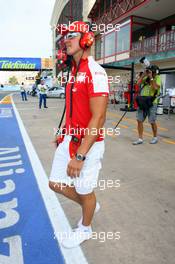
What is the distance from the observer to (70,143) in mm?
1921

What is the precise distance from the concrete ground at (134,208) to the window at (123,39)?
1550 centimetres

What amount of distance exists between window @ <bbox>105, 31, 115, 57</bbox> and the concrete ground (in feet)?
58.8

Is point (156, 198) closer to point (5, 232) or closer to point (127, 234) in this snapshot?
point (127, 234)

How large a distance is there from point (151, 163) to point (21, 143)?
338 centimetres

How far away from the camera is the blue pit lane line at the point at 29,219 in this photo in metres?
2.06

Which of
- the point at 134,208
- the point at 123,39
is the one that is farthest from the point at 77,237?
the point at 123,39

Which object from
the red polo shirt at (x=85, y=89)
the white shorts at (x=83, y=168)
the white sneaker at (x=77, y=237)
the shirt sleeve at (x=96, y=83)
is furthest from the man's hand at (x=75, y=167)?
the white sneaker at (x=77, y=237)

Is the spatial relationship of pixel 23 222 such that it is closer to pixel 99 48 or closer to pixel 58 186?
A: pixel 58 186

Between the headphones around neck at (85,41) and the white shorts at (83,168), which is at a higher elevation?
the headphones around neck at (85,41)

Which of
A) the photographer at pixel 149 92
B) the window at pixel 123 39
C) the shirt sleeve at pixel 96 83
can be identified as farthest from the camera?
the window at pixel 123 39

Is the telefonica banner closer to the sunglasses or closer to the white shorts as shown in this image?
the sunglasses

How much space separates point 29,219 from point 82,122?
1.47m

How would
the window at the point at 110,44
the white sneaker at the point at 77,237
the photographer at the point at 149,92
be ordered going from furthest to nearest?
the window at the point at 110,44 < the photographer at the point at 149,92 < the white sneaker at the point at 77,237

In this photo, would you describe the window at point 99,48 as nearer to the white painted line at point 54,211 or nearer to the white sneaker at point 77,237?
the white painted line at point 54,211
